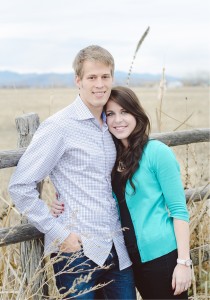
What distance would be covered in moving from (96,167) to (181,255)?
0.59 meters

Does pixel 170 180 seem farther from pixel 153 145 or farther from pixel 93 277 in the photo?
pixel 93 277

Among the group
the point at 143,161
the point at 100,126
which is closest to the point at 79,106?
the point at 100,126

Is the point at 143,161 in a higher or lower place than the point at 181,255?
higher

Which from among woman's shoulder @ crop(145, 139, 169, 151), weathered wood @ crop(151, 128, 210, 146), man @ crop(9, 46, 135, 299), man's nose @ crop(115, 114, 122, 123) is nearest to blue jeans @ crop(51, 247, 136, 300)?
man @ crop(9, 46, 135, 299)

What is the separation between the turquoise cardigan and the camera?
2.90 metres

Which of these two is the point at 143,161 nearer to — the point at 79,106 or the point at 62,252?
the point at 79,106

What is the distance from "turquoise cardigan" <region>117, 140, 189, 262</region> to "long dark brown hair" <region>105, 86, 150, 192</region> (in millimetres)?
34

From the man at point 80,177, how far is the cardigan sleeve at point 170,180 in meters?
0.26

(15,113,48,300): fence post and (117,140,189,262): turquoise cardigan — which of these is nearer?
(117,140,189,262): turquoise cardigan


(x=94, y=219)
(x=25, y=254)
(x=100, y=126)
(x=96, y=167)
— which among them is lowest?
(x=25, y=254)

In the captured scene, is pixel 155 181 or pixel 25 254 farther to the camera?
pixel 25 254

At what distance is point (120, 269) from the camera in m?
3.03

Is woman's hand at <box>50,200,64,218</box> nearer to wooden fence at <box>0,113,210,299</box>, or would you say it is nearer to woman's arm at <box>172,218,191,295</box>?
wooden fence at <box>0,113,210,299</box>

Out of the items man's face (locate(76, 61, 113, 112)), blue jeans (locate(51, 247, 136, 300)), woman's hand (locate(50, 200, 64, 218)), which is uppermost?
man's face (locate(76, 61, 113, 112))
